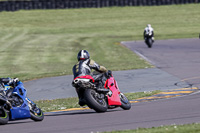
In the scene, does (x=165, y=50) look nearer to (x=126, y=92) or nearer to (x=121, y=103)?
(x=126, y=92)

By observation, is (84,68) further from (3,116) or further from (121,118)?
(3,116)

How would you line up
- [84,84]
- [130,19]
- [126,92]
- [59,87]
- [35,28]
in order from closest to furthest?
[84,84] < [126,92] < [59,87] < [35,28] < [130,19]

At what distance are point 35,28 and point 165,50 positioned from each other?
23919mm

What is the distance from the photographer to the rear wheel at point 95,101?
11.4 m

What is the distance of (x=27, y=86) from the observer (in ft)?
63.8

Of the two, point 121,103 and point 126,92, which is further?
point 126,92

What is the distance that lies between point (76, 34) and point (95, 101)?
1454 inches

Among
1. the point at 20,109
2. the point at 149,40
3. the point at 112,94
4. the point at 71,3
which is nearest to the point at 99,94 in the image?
the point at 112,94

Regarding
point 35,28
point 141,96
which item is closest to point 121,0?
point 35,28

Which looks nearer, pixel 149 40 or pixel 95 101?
pixel 95 101

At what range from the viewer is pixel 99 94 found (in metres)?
11.9

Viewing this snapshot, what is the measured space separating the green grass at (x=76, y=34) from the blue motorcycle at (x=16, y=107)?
428 inches

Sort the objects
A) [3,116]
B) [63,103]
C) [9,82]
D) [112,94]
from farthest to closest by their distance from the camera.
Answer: [63,103] < [112,94] < [9,82] < [3,116]

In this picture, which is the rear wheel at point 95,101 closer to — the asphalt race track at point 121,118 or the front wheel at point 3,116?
the asphalt race track at point 121,118
